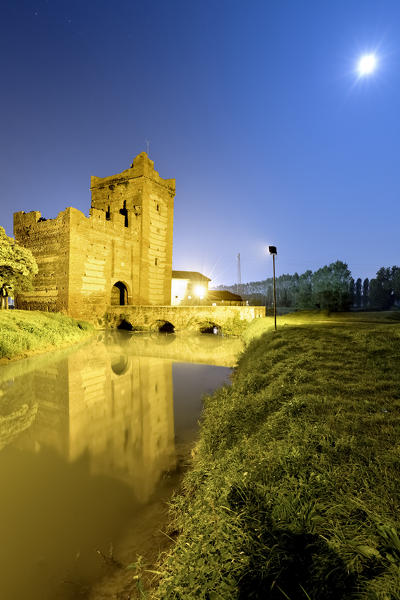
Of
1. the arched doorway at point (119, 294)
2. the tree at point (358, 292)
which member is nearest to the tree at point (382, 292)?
the tree at point (358, 292)

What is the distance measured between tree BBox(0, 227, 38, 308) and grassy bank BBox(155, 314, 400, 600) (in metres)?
19.2

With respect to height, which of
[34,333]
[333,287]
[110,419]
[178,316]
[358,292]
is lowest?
[110,419]

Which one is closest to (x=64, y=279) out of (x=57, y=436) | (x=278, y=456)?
(x=57, y=436)

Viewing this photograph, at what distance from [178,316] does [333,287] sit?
1605 inches

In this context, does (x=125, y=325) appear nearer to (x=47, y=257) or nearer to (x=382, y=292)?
(x=47, y=257)

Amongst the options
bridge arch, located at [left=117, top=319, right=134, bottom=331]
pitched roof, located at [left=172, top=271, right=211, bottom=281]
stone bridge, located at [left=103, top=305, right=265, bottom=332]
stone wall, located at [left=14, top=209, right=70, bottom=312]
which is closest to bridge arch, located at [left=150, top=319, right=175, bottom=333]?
stone bridge, located at [left=103, top=305, right=265, bottom=332]

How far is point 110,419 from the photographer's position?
6.69 m

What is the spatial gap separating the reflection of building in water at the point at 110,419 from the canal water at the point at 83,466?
0.03 m

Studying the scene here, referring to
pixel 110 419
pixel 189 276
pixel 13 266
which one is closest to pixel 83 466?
pixel 110 419

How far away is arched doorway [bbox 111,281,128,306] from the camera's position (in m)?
27.1

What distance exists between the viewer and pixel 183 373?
1146 centimetres

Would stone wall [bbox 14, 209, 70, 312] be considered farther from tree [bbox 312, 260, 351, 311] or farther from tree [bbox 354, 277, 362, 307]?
tree [bbox 354, 277, 362, 307]

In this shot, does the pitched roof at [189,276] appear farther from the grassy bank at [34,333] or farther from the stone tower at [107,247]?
the grassy bank at [34,333]

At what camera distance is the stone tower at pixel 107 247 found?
21.9 metres
